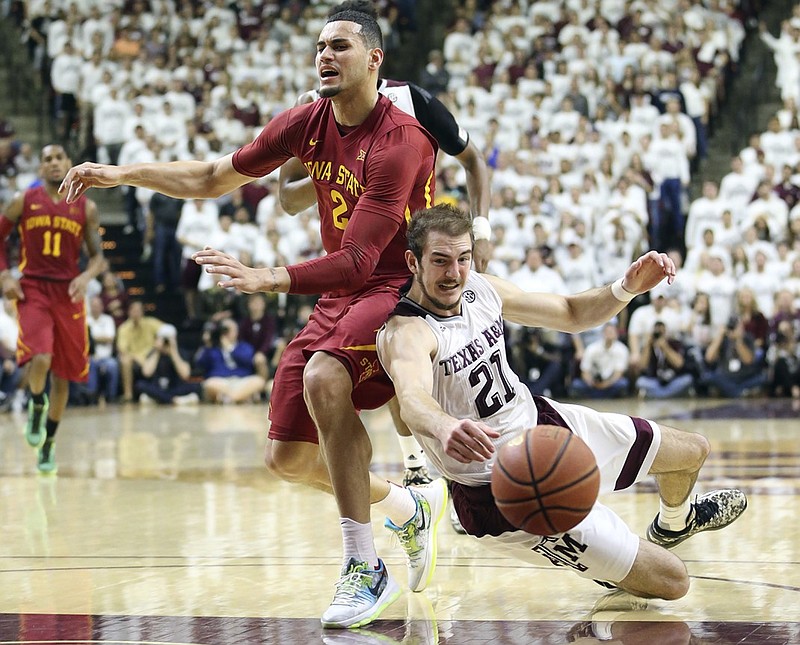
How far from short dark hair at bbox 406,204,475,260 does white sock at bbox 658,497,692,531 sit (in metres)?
1.52

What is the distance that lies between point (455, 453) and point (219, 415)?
970 cm

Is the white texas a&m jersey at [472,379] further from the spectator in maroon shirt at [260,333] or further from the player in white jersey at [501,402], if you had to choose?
the spectator in maroon shirt at [260,333]

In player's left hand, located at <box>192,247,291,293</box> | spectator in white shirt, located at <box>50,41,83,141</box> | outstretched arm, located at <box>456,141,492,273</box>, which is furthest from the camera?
spectator in white shirt, located at <box>50,41,83,141</box>

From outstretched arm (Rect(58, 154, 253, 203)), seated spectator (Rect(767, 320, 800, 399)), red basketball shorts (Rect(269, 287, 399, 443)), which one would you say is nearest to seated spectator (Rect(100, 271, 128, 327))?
seated spectator (Rect(767, 320, 800, 399))

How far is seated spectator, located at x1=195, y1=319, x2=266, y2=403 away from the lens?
14844 millimetres

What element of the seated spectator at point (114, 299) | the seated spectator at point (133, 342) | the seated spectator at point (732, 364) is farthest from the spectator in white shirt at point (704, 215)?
the seated spectator at point (114, 299)

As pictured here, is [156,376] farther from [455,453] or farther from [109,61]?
[455,453]

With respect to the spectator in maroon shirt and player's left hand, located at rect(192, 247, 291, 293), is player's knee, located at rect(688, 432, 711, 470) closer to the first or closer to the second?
player's left hand, located at rect(192, 247, 291, 293)

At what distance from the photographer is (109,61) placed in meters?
18.2

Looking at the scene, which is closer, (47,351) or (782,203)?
(47,351)

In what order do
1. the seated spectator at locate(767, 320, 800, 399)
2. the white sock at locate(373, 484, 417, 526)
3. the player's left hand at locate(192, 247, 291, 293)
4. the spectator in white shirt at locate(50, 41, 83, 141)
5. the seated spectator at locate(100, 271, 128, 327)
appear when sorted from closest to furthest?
the player's left hand at locate(192, 247, 291, 293), the white sock at locate(373, 484, 417, 526), the seated spectator at locate(767, 320, 800, 399), the seated spectator at locate(100, 271, 128, 327), the spectator in white shirt at locate(50, 41, 83, 141)

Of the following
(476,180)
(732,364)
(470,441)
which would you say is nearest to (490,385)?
(470,441)

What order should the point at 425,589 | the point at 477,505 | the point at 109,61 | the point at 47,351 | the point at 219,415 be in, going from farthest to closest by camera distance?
the point at 109,61 < the point at 219,415 < the point at 47,351 < the point at 425,589 < the point at 477,505

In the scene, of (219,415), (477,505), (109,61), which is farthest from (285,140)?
(109,61)
